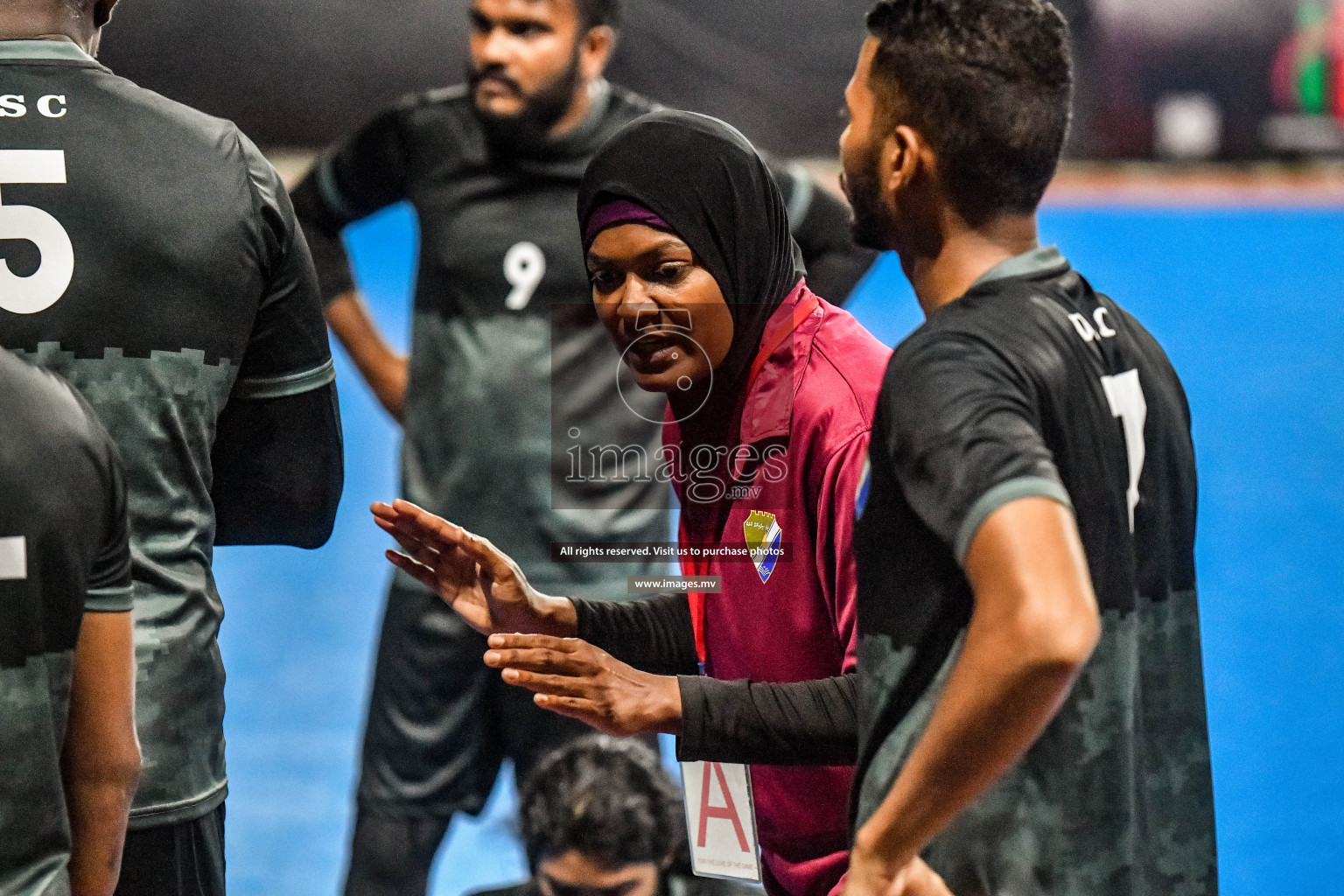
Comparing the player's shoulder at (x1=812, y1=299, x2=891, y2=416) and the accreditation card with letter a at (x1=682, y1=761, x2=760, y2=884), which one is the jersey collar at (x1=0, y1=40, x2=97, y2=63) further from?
the accreditation card with letter a at (x1=682, y1=761, x2=760, y2=884)

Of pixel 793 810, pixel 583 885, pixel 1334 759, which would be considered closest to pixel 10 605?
pixel 793 810

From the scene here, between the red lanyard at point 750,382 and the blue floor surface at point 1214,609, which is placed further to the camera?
the blue floor surface at point 1214,609

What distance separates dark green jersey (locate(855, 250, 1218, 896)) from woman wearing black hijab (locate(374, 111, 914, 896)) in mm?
271

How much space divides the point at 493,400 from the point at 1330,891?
2.26 metres

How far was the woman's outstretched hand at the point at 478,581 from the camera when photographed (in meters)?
2.35

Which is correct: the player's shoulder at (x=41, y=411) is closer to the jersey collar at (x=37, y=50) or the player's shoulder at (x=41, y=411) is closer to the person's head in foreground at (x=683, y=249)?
the jersey collar at (x=37, y=50)

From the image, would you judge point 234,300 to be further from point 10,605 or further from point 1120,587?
point 1120,587

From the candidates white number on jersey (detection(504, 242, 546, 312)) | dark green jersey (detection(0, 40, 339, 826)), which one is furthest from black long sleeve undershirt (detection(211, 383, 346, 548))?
white number on jersey (detection(504, 242, 546, 312))

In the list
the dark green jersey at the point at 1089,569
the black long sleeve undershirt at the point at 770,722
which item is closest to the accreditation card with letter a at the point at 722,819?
the black long sleeve undershirt at the point at 770,722

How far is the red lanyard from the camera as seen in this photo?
7.61 ft

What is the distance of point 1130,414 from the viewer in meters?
1.84

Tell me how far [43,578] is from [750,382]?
993mm

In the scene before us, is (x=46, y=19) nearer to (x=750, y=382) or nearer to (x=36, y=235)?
(x=36, y=235)

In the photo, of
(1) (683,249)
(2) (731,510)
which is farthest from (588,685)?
(1) (683,249)
